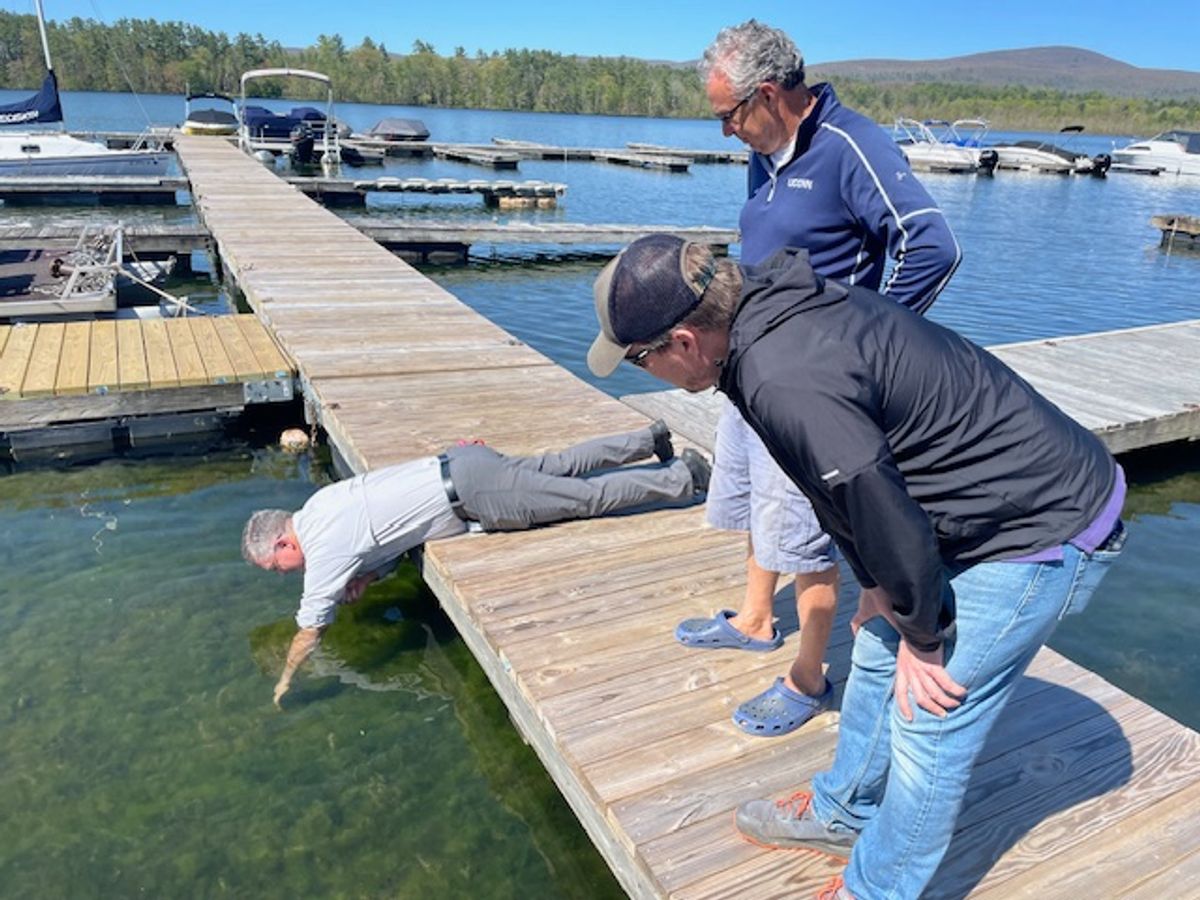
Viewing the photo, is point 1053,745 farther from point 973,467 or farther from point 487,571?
point 487,571

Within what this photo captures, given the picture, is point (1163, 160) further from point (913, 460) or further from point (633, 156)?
point (913, 460)

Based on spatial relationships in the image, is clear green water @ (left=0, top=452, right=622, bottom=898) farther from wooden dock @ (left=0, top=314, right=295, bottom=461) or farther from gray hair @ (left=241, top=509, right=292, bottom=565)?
wooden dock @ (left=0, top=314, right=295, bottom=461)

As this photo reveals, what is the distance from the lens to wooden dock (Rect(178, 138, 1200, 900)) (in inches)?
102

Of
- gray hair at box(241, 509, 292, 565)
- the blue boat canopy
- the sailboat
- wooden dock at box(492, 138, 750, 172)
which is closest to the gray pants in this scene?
gray hair at box(241, 509, 292, 565)

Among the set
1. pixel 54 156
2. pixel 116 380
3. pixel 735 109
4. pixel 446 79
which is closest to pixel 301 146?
pixel 54 156

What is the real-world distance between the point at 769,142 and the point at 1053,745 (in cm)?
241

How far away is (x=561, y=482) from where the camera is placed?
4.63 m

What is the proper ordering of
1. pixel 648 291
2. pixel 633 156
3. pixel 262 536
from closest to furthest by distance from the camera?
1. pixel 648 291
2. pixel 262 536
3. pixel 633 156

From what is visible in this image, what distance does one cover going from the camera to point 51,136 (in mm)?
21031

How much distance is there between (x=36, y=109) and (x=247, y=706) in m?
19.8

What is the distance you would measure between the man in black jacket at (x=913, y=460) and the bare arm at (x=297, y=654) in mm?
2942

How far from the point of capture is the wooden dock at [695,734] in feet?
8.51

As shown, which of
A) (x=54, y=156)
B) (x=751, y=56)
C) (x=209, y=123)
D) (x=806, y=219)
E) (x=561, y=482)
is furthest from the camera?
(x=209, y=123)

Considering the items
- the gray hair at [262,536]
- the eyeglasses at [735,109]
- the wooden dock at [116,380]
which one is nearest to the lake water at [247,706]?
the wooden dock at [116,380]
